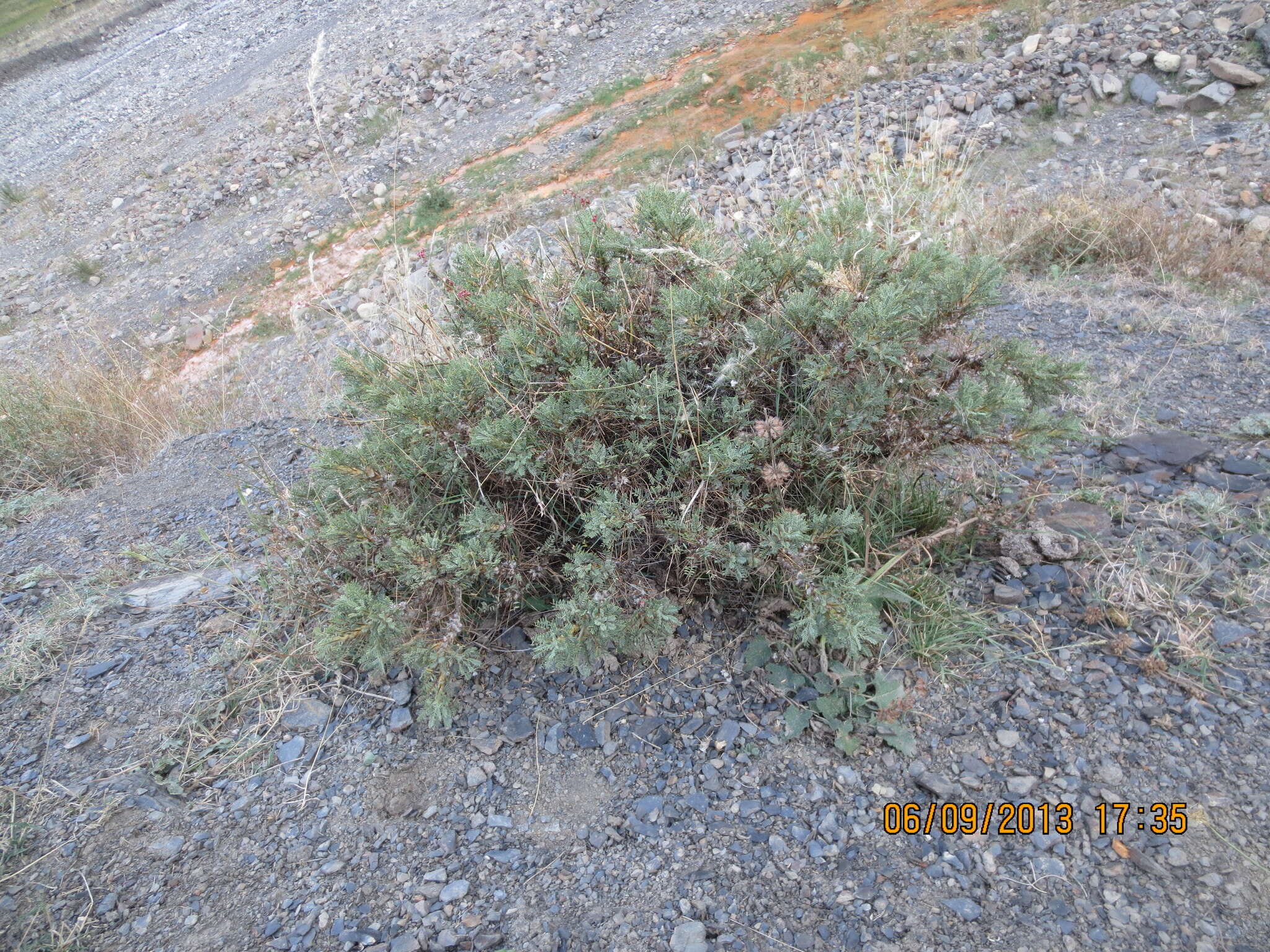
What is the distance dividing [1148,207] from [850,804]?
573cm

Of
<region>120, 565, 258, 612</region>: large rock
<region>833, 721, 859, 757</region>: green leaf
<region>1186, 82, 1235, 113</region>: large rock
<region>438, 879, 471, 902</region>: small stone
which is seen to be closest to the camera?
<region>438, 879, 471, 902</region>: small stone

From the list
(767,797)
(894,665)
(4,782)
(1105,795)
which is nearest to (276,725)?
(4,782)

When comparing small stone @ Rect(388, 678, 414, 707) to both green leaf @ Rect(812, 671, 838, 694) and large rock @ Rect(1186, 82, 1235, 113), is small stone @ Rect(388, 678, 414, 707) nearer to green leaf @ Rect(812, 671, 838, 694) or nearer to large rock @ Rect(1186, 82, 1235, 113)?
green leaf @ Rect(812, 671, 838, 694)

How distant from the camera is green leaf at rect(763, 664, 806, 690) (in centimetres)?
244

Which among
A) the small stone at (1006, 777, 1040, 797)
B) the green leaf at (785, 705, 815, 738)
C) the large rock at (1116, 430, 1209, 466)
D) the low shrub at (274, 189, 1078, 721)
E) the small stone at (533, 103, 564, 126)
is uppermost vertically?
the low shrub at (274, 189, 1078, 721)

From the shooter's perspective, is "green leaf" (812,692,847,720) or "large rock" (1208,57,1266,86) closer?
"green leaf" (812,692,847,720)

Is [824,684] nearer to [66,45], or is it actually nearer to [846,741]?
[846,741]

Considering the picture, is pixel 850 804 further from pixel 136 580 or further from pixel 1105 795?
pixel 136 580

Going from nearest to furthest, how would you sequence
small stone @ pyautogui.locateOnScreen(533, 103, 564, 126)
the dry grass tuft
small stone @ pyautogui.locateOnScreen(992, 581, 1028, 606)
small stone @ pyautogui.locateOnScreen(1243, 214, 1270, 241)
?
small stone @ pyautogui.locateOnScreen(992, 581, 1028, 606)
the dry grass tuft
small stone @ pyautogui.locateOnScreen(1243, 214, 1270, 241)
small stone @ pyautogui.locateOnScreen(533, 103, 564, 126)

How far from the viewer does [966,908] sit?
6.27 ft

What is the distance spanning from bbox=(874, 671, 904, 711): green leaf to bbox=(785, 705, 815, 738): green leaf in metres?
0.20

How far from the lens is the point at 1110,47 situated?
970 cm

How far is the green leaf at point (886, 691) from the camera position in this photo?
232 cm

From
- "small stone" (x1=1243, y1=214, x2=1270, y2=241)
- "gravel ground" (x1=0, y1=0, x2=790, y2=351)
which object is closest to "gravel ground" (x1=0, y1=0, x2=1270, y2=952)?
"small stone" (x1=1243, y1=214, x2=1270, y2=241)
